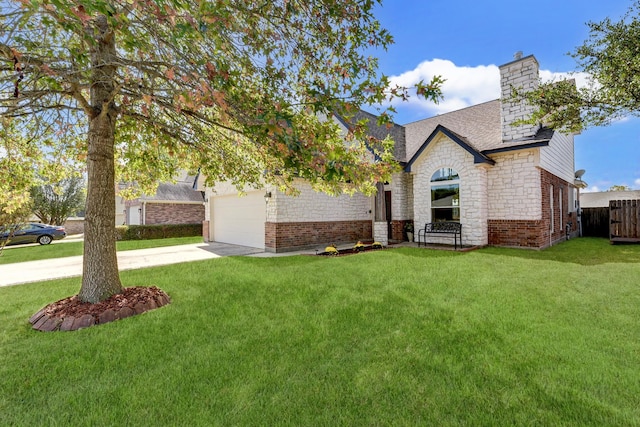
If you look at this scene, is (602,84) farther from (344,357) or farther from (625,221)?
(625,221)

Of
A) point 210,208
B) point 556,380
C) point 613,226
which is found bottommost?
point 556,380

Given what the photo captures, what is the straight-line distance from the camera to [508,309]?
4191 millimetres

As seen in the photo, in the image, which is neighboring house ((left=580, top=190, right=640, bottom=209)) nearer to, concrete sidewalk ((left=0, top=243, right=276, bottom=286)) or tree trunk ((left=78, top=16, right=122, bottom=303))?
concrete sidewalk ((left=0, top=243, right=276, bottom=286))

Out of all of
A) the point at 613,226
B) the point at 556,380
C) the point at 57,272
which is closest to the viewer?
the point at 556,380

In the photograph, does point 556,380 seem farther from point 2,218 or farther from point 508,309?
point 2,218

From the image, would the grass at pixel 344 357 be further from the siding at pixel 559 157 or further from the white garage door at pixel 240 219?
the white garage door at pixel 240 219

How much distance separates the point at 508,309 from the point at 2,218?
27.4 ft

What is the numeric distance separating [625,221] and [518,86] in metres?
6.72

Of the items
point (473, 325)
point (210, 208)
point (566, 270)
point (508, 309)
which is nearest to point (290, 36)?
point (473, 325)

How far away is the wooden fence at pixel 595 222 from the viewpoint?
A: 1421cm

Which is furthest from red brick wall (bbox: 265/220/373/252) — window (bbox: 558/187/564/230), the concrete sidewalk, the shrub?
the shrub

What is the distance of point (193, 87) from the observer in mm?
3125

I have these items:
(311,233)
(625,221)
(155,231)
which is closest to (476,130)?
(625,221)

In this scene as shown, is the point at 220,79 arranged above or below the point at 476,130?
below
